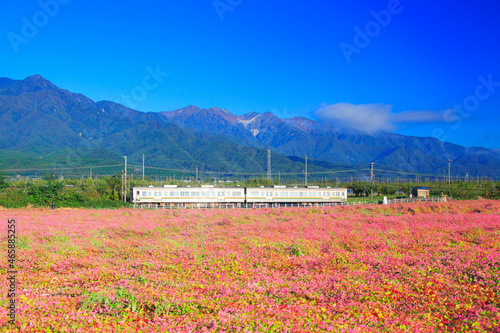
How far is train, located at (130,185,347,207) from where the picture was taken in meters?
50.4

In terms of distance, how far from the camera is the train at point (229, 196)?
50.4 meters

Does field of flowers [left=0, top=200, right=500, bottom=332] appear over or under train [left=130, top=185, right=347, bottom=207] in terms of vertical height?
over

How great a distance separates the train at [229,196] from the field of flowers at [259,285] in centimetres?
3576

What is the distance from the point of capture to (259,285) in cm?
815

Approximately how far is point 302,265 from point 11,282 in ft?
25.0

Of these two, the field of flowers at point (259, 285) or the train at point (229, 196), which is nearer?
the field of flowers at point (259, 285)

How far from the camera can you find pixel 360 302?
717 centimetres

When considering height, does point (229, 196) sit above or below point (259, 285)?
below

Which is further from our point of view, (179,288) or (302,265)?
(302,265)

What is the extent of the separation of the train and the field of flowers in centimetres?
3576

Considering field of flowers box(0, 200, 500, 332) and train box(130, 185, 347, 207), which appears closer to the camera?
field of flowers box(0, 200, 500, 332)

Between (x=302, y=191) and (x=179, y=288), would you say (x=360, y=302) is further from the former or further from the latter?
(x=302, y=191)

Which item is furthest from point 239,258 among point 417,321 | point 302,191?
point 302,191

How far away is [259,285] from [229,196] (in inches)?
1817
